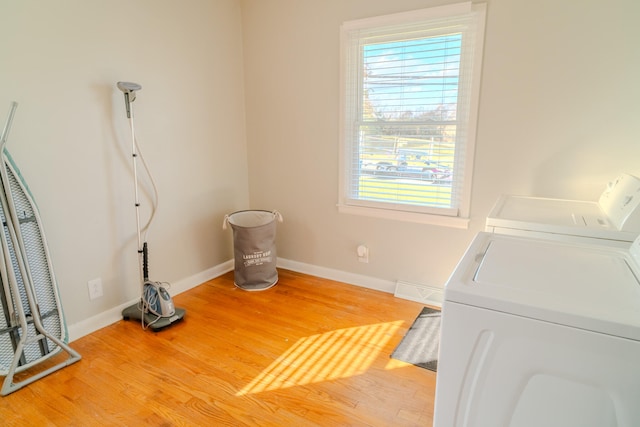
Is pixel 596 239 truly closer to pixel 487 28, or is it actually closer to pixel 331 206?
pixel 487 28

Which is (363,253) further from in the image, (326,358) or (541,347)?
(541,347)

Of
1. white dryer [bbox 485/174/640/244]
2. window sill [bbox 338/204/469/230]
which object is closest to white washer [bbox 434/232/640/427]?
white dryer [bbox 485/174/640/244]

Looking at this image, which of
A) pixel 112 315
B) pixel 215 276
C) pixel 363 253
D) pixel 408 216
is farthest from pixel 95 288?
pixel 408 216

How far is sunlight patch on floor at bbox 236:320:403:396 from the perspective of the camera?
76.2 inches

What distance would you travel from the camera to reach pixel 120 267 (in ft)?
8.31

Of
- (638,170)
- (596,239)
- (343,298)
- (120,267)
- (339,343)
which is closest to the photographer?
(596,239)

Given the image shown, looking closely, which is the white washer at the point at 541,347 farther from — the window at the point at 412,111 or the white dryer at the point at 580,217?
the window at the point at 412,111

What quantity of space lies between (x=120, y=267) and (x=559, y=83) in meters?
3.07

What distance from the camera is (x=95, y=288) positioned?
94.1 inches

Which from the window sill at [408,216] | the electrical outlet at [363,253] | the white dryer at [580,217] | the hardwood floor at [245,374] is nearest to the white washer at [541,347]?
the white dryer at [580,217]

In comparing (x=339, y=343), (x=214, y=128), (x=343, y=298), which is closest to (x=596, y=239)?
(x=339, y=343)

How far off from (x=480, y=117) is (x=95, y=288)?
9.18 ft

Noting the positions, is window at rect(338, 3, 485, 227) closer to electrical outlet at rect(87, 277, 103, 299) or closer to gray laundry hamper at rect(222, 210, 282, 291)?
gray laundry hamper at rect(222, 210, 282, 291)

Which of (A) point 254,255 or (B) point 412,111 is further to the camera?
(A) point 254,255
